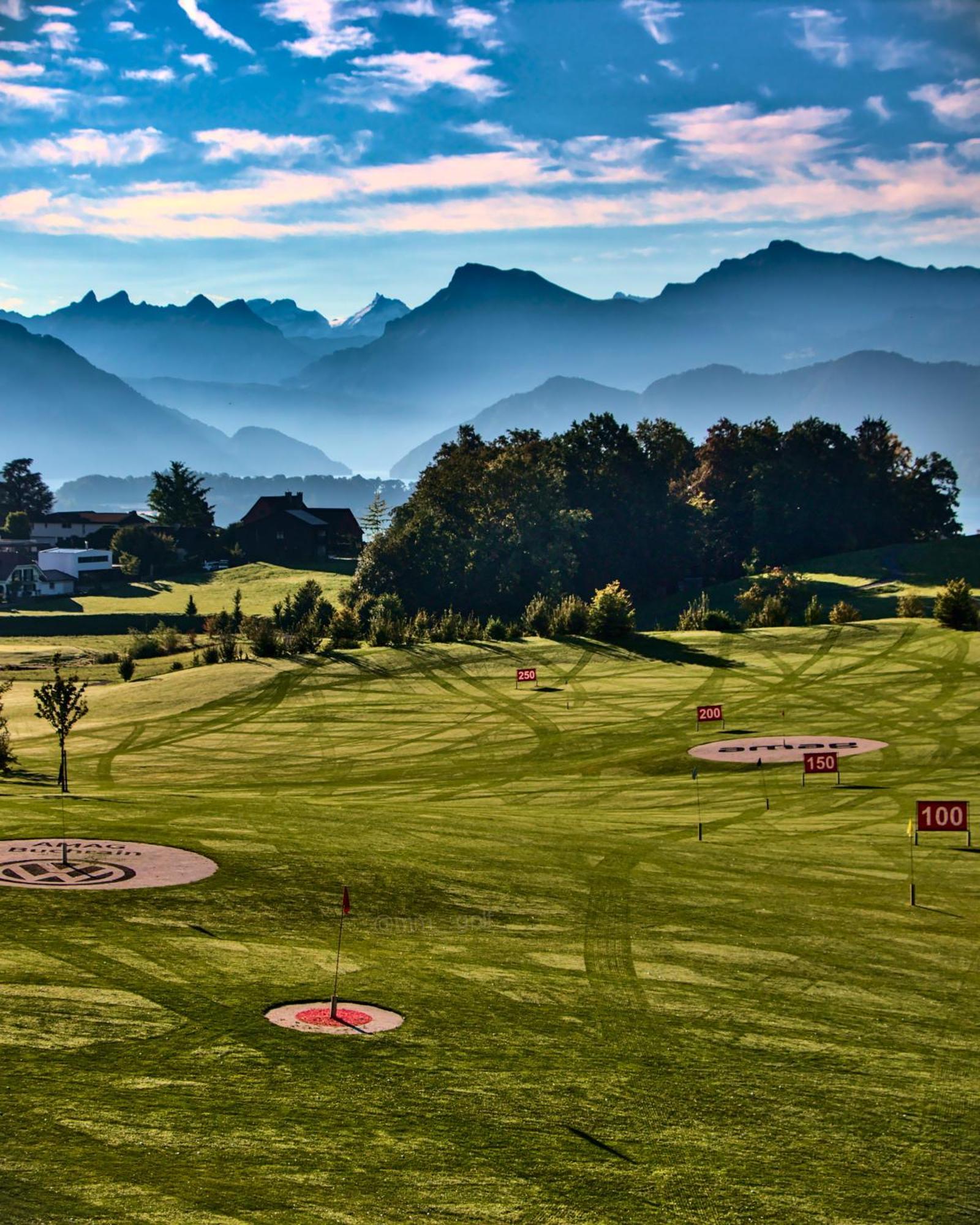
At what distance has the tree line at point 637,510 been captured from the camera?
4584 inches

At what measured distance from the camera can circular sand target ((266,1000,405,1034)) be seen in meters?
19.3

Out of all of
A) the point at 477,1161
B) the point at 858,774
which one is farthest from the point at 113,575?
the point at 477,1161

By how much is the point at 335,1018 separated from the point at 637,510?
406 ft

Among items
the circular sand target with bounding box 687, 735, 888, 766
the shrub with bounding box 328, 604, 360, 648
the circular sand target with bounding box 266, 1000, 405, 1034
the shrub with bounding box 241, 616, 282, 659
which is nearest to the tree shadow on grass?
the shrub with bounding box 328, 604, 360, 648

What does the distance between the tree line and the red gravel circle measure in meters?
93.1

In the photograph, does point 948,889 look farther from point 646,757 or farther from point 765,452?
point 765,452

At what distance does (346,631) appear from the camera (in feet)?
248

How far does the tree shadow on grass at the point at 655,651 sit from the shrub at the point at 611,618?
2.44 ft

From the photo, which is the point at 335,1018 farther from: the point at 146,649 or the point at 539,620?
the point at 146,649

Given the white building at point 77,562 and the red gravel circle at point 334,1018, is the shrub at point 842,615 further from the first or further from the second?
the white building at point 77,562

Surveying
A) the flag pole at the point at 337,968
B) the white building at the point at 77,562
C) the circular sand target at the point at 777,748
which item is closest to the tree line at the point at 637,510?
the white building at the point at 77,562

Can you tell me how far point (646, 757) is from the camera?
50500mm

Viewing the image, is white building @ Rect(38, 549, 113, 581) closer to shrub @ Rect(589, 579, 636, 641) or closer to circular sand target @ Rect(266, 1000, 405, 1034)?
shrub @ Rect(589, 579, 636, 641)

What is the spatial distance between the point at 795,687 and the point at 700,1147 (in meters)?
46.9
